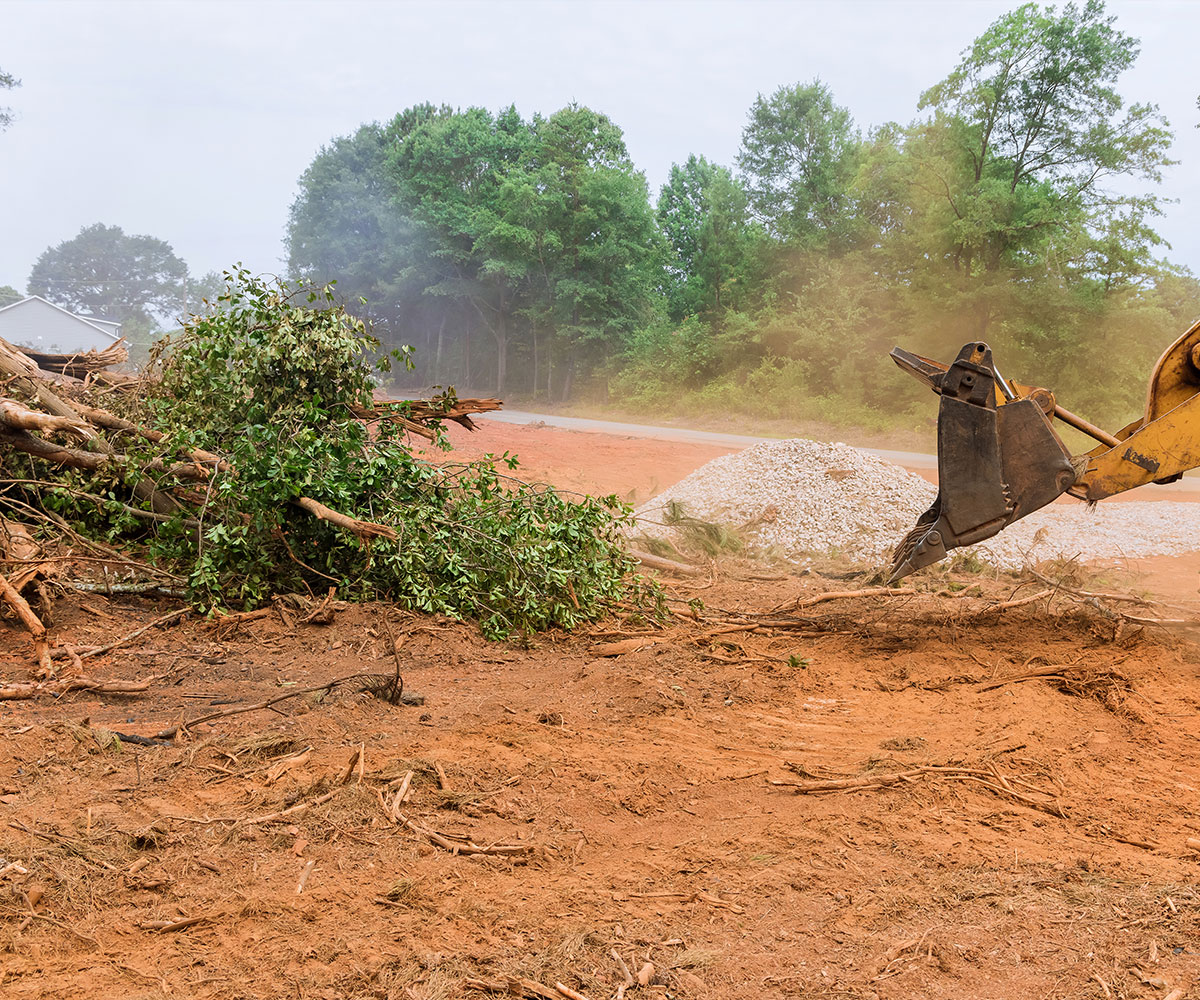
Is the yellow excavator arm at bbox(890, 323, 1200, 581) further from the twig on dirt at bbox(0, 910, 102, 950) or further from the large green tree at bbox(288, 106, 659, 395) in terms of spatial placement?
the large green tree at bbox(288, 106, 659, 395)

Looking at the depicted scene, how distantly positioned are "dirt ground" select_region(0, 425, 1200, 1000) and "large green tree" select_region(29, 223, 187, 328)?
65.5 meters

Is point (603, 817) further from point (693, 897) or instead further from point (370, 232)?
point (370, 232)

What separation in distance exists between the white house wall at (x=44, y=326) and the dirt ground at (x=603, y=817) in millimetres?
36639

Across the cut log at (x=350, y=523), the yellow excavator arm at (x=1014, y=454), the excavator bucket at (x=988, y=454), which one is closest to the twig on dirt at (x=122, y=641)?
the cut log at (x=350, y=523)

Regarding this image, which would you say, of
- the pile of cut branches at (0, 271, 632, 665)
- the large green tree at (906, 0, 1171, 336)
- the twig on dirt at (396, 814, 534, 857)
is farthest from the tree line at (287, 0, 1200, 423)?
the twig on dirt at (396, 814, 534, 857)

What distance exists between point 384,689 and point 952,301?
2280cm

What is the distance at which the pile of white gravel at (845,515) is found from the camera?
10445 mm

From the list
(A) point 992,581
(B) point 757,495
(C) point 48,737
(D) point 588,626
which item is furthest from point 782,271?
(C) point 48,737

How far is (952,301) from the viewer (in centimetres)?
2411

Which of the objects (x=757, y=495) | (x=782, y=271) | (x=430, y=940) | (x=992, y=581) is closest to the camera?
(x=430, y=940)

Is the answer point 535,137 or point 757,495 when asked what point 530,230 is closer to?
point 535,137

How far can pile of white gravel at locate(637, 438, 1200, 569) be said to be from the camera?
34.3 feet

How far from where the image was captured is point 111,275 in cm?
6594

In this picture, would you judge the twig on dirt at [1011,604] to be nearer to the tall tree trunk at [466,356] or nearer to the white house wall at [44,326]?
the white house wall at [44,326]
